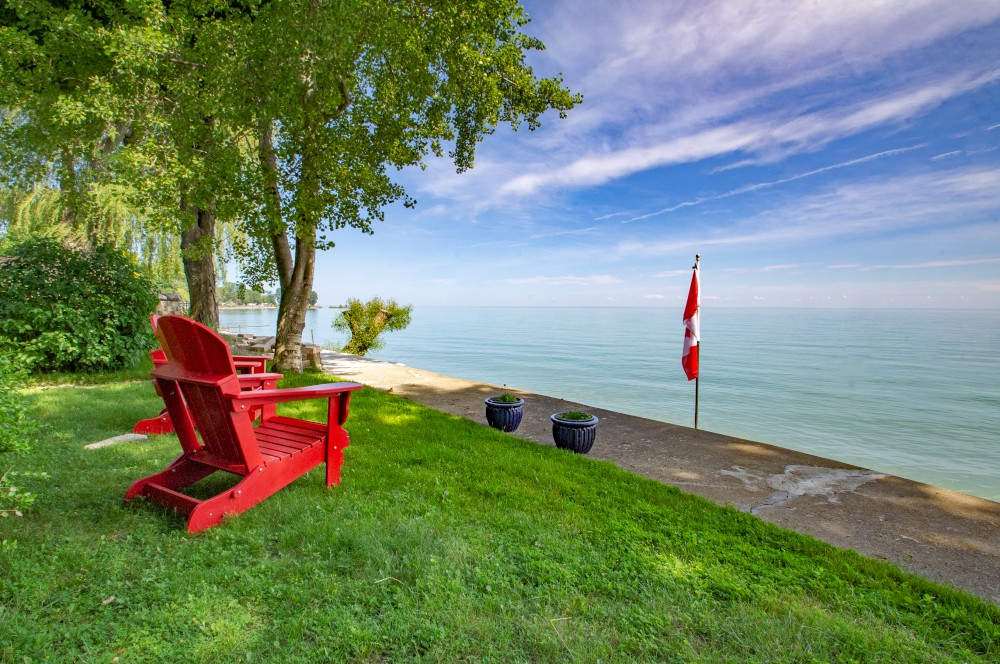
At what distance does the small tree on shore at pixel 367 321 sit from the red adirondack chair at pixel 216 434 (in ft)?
66.0

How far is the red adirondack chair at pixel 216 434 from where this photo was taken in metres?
2.80

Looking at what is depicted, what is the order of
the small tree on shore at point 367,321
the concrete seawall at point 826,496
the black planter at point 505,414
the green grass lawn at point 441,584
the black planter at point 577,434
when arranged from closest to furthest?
1. the green grass lawn at point 441,584
2. the concrete seawall at point 826,496
3. the black planter at point 577,434
4. the black planter at point 505,414
5. the small tree on shore at point 367,321

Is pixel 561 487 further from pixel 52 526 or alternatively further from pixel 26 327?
pixel 26 327

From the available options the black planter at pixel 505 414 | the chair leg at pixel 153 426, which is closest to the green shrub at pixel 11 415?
the chair leg at pixel 153 426

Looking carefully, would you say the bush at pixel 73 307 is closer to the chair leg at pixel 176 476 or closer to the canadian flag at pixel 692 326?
the chair leg at pixel 176 476

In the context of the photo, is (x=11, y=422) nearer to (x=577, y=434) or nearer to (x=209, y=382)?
(x=209, y=382)

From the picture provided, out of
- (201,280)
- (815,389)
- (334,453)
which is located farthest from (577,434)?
(815,389)

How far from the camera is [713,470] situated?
4.98 metres

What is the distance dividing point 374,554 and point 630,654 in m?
1.43

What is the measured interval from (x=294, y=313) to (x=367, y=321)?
14.0m

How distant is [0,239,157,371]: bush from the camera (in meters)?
7.04

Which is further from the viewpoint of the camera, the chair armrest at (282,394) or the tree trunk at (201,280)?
the tree trunk at (201,280)

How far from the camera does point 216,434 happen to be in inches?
120

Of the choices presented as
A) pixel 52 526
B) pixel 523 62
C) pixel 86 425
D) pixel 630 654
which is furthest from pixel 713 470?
pixel 523 62
